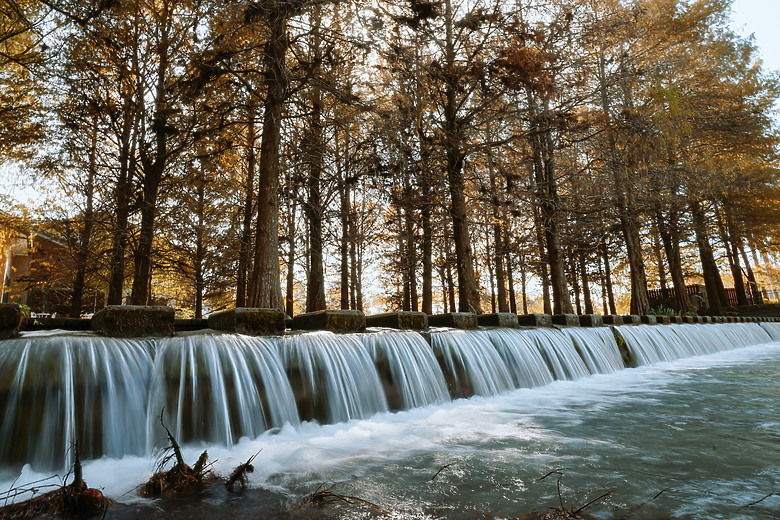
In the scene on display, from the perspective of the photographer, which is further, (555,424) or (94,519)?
(555,424)

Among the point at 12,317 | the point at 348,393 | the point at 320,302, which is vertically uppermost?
the point at 320,302

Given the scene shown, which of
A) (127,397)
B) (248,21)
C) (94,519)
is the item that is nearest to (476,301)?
(248,21)

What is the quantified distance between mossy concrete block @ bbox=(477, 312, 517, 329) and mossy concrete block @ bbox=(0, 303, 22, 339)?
684 cm

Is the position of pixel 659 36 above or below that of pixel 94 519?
above

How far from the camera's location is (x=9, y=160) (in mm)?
11430

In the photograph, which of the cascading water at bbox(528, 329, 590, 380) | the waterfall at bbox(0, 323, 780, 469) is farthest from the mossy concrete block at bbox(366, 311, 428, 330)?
the cascading water at bbox(528, 329, 590, 380)

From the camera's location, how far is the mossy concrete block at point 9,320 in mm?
3785

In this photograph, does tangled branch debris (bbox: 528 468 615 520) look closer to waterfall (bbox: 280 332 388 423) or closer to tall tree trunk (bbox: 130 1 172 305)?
waterfall (bbox: 280 332 388 423)

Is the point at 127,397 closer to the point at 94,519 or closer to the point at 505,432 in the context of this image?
the point at 94,519

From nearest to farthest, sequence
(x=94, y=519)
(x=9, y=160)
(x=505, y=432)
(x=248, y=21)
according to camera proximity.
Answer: (x=94, y=519) < (x=505, y=432) < (x=248, y=21) < (x=9, y=160)

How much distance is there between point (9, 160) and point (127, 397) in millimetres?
12014

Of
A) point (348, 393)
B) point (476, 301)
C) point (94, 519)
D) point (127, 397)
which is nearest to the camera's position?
point (94, 519)

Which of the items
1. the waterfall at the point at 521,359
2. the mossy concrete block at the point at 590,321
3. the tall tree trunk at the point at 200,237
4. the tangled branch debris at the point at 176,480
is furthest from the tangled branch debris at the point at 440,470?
the tall tree trunk at the point at 200,237

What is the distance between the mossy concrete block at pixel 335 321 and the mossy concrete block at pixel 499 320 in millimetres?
3285
